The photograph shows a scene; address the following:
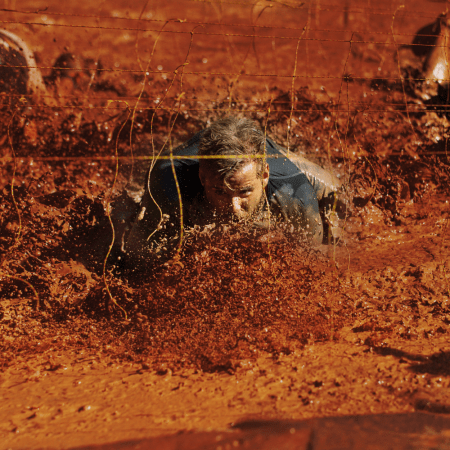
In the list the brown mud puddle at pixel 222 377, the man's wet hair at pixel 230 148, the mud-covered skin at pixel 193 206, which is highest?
the man's wet hair at pixel 230 148

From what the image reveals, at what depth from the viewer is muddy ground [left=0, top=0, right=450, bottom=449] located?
1.97 meters

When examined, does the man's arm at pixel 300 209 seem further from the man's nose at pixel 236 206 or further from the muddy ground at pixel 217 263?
the man's nose at pixel 236 206

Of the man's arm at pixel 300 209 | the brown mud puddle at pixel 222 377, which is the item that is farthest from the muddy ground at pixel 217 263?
the man's arm at pixel 300 209

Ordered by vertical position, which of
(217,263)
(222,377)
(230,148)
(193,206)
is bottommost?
(222,377)

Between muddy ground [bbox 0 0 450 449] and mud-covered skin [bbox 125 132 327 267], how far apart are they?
166 millimetres

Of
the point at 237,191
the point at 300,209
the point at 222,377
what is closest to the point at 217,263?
the point at 237,191

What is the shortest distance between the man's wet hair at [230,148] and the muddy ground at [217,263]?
0.18 m

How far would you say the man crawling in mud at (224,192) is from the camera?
2.93m

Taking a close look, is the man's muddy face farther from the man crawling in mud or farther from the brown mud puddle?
the brown mud puddle

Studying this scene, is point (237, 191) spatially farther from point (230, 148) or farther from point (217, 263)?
point (217, 263)

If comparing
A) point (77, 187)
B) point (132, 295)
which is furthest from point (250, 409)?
point (77, 187)

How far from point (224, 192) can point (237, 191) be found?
0.31 feet

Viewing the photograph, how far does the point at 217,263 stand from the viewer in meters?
3.10

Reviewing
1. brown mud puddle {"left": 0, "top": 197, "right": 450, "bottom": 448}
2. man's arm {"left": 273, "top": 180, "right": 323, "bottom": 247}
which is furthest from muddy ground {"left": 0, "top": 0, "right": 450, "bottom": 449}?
man's arm {"left": 273, "top": 180, "right": 323, "bottom": 247}
